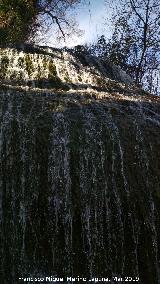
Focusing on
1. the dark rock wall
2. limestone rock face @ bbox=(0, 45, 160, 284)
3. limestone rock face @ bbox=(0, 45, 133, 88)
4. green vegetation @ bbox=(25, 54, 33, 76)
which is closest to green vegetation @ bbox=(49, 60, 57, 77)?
limestone rock face @ bbox=(0, 45, 133, 88)

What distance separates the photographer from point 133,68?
21984 millimetres

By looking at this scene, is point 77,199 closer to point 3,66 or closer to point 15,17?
point 3,66

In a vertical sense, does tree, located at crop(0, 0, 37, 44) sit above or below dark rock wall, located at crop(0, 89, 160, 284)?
above

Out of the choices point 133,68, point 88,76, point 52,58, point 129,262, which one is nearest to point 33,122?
point 129,262

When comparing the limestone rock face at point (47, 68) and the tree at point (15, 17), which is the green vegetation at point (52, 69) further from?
the tree at point (15, 17)

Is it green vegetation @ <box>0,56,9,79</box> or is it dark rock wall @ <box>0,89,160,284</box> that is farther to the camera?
green vegetation @ <box>0,56,9,79</box>

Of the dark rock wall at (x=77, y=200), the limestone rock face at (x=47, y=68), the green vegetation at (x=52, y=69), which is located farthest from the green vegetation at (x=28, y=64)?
the dark rock wall at (x=77, y=200)

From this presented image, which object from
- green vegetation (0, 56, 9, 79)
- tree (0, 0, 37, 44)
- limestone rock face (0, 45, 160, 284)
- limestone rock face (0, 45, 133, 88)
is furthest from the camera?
tree (0, 0, 37, 44)

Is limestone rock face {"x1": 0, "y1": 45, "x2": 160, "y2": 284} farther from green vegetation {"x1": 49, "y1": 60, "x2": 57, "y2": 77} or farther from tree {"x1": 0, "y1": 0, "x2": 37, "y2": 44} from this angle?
tree {"x1": 0, "y1": 0, "x2": 37, "y2": 44}

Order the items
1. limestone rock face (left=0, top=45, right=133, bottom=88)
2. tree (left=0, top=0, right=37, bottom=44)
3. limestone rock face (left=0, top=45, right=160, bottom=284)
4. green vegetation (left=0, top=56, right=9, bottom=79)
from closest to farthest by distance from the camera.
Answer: limestone rock face (left=0, top=45, right=160, bottom=284)
limestone rock face (left=0, top=45, right=133, bottom=88)
green vegetation (left=0, top=56, right=9, bottom=79)
tree (left=0, top=0, right=37, bottom=44)

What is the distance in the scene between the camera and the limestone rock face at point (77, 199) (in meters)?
4.94

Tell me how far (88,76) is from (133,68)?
43.2 feet

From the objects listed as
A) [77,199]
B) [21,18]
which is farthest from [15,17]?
[77,199]

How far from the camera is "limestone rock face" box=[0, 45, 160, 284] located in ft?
16.2
